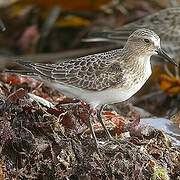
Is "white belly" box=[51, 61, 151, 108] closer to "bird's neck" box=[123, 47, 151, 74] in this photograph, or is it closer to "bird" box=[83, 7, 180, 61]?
"bird's neck" box=[123, 47, 151, 74]

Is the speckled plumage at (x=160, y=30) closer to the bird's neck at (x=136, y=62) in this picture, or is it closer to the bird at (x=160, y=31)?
the bird at (x=160, y=31)

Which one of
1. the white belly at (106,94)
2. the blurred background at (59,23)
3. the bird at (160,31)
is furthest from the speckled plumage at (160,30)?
the white belly at (106,94)

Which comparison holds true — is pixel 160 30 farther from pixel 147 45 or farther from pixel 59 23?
pixel 147 45

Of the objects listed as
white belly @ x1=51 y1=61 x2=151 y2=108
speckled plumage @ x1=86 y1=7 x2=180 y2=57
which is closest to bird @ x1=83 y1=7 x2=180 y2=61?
speckled plumage @ x1=86 y1=7 x2=180 y2=57

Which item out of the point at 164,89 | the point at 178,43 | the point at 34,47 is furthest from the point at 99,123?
the point at 34,47

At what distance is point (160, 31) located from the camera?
909 centimetres

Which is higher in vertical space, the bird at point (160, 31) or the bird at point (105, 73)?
the bird at point (105, 73)

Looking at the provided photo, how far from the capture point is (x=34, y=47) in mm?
10250

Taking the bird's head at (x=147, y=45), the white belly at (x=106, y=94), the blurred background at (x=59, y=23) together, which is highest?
the bird's head at (x=147, y=45)

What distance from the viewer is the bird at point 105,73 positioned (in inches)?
210

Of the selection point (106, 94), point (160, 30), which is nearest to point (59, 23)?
point (160, 30)

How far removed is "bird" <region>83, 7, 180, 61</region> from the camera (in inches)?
349

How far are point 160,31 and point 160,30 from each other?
0.02 meters

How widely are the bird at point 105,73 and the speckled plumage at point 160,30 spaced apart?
126 inches
